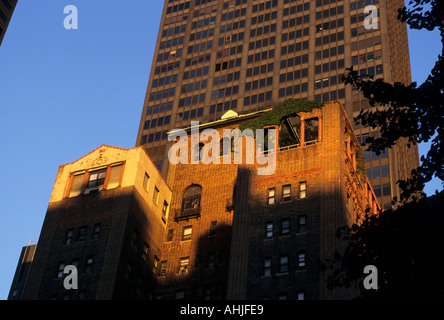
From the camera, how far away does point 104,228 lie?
69.4 metres

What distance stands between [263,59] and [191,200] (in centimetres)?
8343

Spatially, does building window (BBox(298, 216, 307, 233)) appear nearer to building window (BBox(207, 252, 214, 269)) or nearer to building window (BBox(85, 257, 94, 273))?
building window (BBox(207, 252, 214, 269))

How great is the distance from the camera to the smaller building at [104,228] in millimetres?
66375

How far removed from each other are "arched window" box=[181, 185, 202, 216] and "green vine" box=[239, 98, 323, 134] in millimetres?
9759

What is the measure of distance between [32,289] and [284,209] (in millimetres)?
25193

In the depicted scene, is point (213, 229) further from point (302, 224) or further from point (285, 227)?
point (302, 224)

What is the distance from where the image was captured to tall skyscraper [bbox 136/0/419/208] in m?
144

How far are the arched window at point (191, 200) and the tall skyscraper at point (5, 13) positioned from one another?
2471 inches

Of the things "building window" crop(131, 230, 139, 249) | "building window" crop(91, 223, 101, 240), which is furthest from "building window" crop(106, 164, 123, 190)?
"building window" crop(131, 230, 139, 249)

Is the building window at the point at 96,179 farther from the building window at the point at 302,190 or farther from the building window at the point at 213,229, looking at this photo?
the building window at the point at 302,190

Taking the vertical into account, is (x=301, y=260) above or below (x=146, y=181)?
below

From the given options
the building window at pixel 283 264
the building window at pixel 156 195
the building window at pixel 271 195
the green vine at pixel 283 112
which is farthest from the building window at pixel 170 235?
the building window at pixel 283 264

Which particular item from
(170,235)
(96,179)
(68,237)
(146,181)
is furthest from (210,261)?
(96,179)
